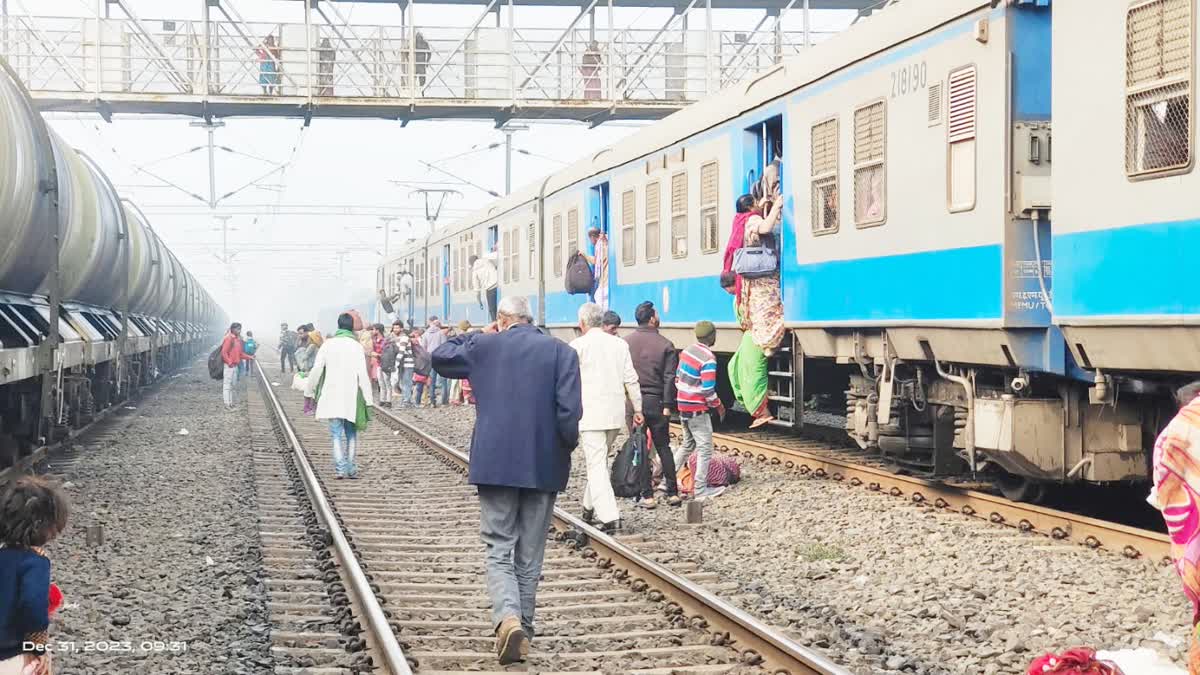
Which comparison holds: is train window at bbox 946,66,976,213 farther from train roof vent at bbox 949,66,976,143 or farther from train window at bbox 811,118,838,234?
train window at bbox 811,118,838,234

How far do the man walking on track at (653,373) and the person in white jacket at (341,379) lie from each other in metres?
3.26

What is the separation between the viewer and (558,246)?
71.1 ft

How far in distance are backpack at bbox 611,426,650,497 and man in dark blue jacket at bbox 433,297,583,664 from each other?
14.3 ft

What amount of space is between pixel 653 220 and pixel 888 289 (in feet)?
19.9

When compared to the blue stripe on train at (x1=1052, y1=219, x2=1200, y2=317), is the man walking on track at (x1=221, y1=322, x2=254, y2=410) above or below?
below

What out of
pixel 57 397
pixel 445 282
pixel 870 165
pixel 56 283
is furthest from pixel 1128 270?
pixel 445 282

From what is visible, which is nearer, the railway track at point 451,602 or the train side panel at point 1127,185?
the railway track at point 451,602

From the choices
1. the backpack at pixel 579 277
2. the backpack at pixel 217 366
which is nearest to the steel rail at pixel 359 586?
the backpack at pixel 579 277

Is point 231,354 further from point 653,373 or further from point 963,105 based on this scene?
point 963,105

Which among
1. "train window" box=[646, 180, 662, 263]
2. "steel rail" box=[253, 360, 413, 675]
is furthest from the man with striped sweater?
"train window" box=[646, 180, 662, 263]

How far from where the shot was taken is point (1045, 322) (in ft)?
29.9

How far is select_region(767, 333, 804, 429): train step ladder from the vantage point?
12898mm

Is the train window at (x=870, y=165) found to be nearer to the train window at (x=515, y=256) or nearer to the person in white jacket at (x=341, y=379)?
the person in white jacket at (x=341, y=379)

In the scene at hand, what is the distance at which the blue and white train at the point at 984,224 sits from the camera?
772 cm
